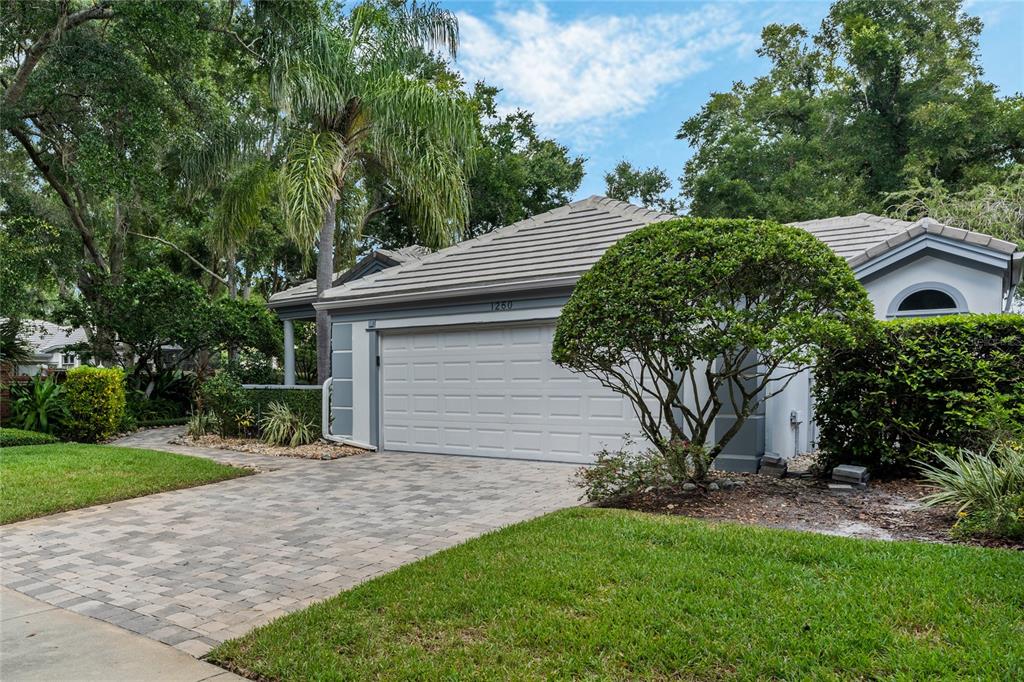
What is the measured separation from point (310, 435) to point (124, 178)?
19.2ft

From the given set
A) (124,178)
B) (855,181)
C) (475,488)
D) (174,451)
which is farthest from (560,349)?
(855,181)

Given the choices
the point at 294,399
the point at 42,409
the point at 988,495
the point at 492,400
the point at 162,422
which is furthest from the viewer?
the point at 162,422

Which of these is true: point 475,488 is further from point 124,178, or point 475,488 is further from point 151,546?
point 124,178

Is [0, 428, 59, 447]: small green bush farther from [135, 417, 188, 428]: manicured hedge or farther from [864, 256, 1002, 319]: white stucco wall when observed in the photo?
[864, 256, 1002, 319]: white stucco wall

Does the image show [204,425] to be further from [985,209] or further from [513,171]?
[985,209]

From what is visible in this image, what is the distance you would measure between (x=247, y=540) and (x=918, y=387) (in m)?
6.80

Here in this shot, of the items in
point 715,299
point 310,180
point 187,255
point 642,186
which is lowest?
point 715,299

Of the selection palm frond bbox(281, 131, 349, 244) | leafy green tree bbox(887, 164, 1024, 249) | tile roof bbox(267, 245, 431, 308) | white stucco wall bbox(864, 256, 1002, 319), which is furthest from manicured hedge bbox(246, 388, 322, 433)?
leafy green tree bbox(887, 164, 1024, 249)

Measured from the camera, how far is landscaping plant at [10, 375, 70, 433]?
1238cm

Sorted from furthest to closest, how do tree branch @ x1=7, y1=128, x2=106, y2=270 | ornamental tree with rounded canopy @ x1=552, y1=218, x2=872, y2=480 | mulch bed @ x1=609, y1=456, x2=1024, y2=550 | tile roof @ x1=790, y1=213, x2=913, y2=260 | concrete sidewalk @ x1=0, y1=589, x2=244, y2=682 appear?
tree branch @ x1=7, y1=128, x2=106, y2=270, tile roof @ x1=790, y1=213, x2=913, y2=260, ornamental tree with rounded canopy @ x1=552, y1=218, x2=872, y2=480, mulch bed @ x1=609, y1=456, x2=1024, y2=550, concrete sidewalk @ x1=0, y1=589, x2=244, y2=682

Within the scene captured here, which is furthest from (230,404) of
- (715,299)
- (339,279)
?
(715,299)

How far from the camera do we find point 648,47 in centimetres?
1349

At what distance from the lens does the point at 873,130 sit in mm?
21906

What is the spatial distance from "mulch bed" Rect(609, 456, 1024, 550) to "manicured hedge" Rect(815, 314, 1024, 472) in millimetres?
447
